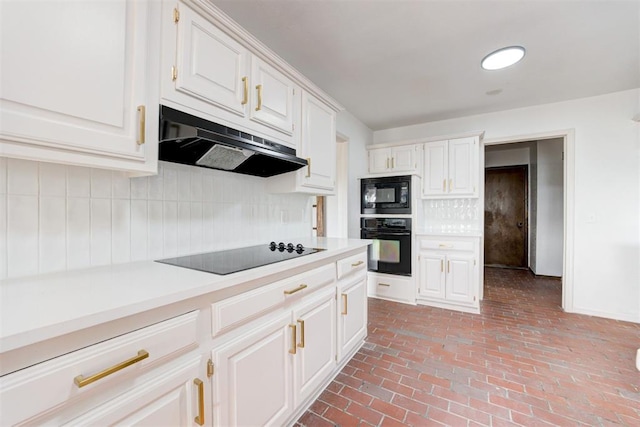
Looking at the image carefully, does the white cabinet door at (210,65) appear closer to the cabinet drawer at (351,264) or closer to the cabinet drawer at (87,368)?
the cabinet drawer at (87,368)

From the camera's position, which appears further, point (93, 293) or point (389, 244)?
point (389, 244)

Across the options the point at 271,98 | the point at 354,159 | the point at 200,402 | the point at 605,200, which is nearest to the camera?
the point at 200,402

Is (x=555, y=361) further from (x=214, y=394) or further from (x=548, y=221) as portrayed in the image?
(x=548, y=221)

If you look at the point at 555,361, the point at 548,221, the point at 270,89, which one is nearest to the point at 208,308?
the point at 270,89

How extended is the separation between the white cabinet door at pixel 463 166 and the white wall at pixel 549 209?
8.16 ft

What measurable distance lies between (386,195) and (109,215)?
2.93 meters

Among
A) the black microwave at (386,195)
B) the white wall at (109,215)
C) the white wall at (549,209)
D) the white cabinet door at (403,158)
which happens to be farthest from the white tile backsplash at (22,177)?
the white wall at (549,209)

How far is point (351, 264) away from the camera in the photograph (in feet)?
6.68

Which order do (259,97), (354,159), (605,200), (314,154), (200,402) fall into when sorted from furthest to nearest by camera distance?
(354,159) < (605,200) < (314,154) < (259,97) < (200,402)

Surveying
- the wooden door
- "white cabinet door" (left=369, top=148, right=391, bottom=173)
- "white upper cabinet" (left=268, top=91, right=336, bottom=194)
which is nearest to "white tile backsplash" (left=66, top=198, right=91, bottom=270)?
"white upper cabinet" (left=268, top=91, right=336, bottom=194)

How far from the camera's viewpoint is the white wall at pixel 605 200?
2.90m

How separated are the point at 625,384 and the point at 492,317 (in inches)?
46.5

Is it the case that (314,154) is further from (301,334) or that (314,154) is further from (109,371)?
(109,371)

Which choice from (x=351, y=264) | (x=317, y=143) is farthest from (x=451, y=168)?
(x=351, y=264)
